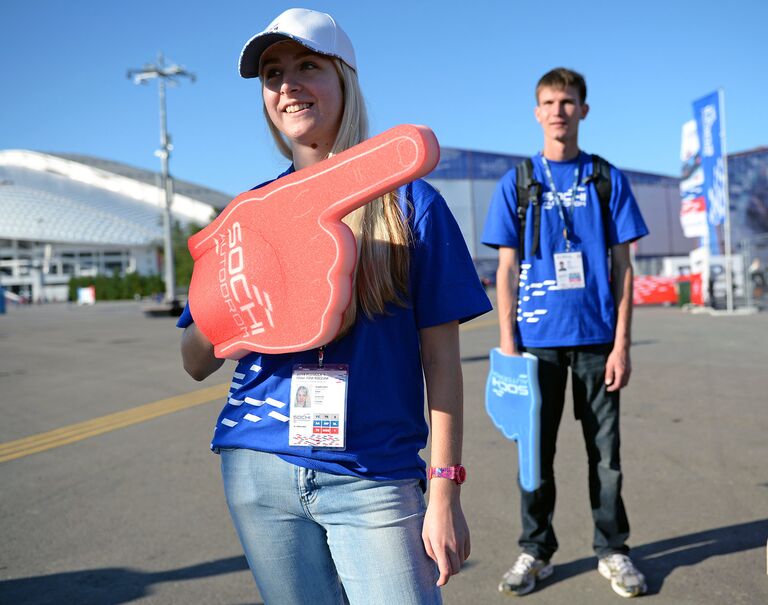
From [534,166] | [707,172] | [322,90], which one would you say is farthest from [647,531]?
[707,172]

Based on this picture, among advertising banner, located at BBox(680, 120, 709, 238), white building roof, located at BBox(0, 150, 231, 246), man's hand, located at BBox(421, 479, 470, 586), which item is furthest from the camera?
white building roof, located at BBox(0, 150, 231, 246)

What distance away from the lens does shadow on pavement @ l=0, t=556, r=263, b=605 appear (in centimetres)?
297

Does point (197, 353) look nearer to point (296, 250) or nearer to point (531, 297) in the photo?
point (296, 250)

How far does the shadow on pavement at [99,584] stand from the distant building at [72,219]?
8123 cm

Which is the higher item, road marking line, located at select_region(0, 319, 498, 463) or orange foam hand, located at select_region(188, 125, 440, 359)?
orange foam hand, located at select_region(188, 125, 440, 359)

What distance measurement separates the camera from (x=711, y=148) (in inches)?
658

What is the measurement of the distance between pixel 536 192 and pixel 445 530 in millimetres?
1917

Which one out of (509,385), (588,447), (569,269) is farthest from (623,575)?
(569,269)

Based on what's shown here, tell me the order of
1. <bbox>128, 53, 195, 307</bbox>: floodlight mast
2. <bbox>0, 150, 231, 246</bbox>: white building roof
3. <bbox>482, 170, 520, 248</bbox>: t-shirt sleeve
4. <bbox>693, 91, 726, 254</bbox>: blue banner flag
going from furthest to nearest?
<bbox>0, 150, 231, 246</bbox>: white building roof, <bbox>128, 53, 195, 307</bbox>: floodlight mast, <bbox>693, 91, 726, 254</bbox>: blue banner flag, <bbox>482, 170, 520, 248</bbox>: t-shirt sleeve

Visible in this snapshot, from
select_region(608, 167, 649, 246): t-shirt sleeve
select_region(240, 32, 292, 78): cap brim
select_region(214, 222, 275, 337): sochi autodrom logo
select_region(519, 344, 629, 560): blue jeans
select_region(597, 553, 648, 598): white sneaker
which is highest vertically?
select_region(240, 32, 292, 78): cap brim

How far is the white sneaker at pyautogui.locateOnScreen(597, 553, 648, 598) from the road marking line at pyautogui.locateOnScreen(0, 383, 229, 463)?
14.4 ft

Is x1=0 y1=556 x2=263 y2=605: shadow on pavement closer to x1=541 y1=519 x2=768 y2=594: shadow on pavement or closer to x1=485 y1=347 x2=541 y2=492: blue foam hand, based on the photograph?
x1=485 y1=347 x2=541 y2=492: blue foam hand

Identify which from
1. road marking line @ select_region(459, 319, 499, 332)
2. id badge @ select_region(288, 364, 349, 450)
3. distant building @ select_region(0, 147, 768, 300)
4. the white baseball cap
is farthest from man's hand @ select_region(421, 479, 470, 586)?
distant building @ select_region(0, 147, 768, 300)

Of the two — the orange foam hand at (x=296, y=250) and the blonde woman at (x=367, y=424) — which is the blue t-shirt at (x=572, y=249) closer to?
the blonde woman at (x=367, y=424)
